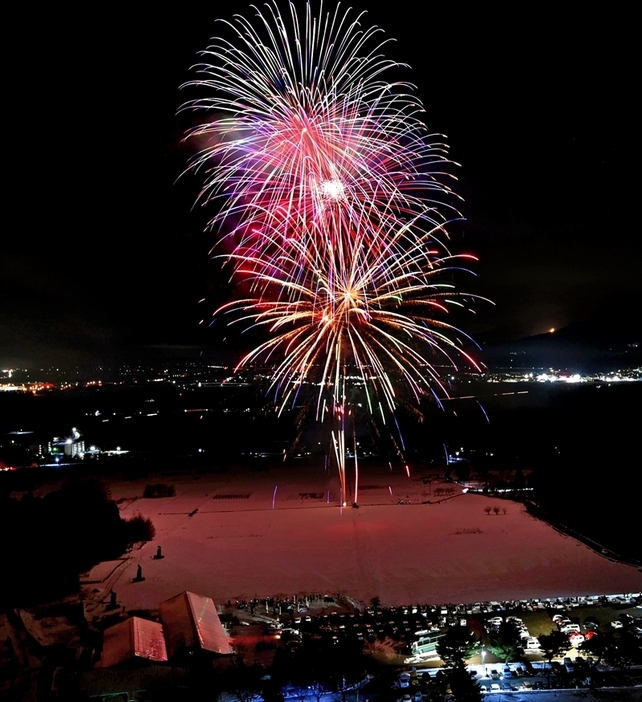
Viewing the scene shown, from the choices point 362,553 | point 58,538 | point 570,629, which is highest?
point 58,538

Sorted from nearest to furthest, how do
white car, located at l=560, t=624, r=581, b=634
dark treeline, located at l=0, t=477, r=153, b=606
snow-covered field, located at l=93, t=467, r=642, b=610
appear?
white car, located at l=560, t=624, r=581, b=634 < snow-covered field, located at l=93, t=467, r=642, b=610 < dark treeline, located at l=0, t=477, r=153, b=606

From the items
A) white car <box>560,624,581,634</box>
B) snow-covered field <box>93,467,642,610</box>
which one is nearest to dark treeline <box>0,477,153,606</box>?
snow-covered field <box>93,467,642,610</box>

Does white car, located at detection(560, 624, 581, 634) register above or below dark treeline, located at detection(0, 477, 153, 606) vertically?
Result: below

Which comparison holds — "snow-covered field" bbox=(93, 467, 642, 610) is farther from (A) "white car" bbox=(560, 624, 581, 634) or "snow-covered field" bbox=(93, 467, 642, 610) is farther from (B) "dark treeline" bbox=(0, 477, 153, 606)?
(A) "white car" bbox=(560, 624, 581, 634)

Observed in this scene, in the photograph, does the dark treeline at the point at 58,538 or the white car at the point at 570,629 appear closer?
the white car at the point at 570,629

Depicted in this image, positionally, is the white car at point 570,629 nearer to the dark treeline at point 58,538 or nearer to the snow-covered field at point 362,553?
the snow-covered field at point 362,553

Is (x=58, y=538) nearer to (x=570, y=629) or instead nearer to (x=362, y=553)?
(x=362, y=553)

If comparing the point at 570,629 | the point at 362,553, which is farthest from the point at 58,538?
the point at 570,629

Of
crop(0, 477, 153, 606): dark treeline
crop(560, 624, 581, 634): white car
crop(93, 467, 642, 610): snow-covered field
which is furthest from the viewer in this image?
crop(0, 477, 153, 606): dark treeline

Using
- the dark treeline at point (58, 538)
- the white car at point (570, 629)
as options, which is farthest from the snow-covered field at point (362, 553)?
the white car at point (570, 629)
